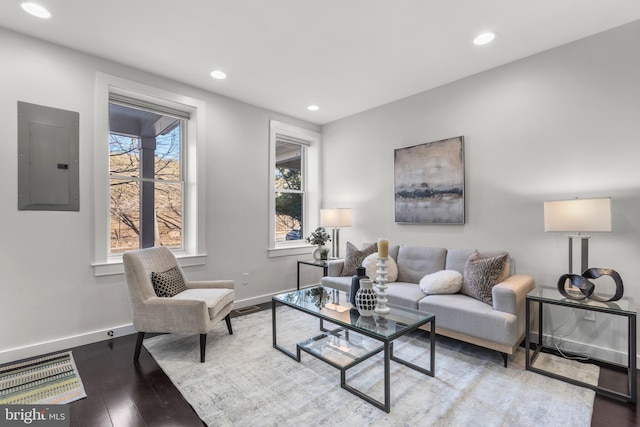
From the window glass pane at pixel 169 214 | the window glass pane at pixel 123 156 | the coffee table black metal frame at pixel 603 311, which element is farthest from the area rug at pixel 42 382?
the coffee table black metal frame at pixel 603 311

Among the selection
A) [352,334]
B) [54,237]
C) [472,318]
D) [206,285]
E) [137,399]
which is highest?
[54,237]

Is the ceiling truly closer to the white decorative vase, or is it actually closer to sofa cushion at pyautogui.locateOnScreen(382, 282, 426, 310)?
the white decorative vase

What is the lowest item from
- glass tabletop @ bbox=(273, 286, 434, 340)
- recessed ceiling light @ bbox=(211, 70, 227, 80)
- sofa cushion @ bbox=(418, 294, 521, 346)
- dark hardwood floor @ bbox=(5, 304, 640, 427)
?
dark hardwood floor @ bbox=(5, 304, 640, 427)

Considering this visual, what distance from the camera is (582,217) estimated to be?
2209 mm

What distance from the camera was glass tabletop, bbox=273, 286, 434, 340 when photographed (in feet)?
6.50

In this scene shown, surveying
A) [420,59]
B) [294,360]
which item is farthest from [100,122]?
[420,59]

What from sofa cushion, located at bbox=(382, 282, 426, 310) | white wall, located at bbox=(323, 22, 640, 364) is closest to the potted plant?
white wall, located at bbox=(323, 22, 640, 364)

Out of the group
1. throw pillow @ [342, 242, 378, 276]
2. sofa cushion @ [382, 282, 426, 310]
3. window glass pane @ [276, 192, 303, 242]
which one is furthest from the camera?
window glass pane @ [276, 192, 303, 242]

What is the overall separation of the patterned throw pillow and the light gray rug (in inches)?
19.6

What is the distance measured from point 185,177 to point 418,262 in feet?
9.62

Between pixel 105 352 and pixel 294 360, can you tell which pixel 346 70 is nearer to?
pixel 294 360

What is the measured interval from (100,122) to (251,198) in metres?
1.79

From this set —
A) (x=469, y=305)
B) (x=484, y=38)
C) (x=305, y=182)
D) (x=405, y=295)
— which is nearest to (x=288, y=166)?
(x=305, y=182)

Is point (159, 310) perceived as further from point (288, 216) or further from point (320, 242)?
point (288, 216)
